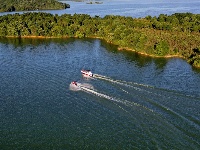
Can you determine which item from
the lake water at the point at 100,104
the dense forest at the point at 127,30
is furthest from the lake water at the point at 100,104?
the dense forest at the point at 127,30

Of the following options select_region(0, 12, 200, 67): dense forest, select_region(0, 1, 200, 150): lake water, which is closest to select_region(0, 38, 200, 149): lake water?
select_region(0, 1, 200, 150): lake water

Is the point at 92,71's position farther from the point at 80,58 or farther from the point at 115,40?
the point at 115,40

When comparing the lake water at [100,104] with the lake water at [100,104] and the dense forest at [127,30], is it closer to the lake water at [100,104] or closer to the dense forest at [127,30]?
the lake water at [100,104]

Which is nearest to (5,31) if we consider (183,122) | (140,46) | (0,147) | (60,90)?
(140,46)

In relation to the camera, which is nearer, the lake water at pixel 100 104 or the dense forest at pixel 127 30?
the lake water at pixel 100 104

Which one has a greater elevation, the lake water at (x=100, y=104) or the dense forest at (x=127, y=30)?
the dense forest at (x=127, y=30)

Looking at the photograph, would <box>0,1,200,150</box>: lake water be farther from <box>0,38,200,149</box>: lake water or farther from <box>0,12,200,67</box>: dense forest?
<box>0,12,200,67</box>: dense forest
